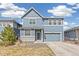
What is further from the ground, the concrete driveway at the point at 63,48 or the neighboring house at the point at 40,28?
the neighboring house at the point at 40,28

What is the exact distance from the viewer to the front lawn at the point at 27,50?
12336 mm

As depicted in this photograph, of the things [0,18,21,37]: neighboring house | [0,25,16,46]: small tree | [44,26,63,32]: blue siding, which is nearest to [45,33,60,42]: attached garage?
[44,26,63,32]: blue siding

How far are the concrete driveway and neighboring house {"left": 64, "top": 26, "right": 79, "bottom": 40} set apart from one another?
0.29 metres

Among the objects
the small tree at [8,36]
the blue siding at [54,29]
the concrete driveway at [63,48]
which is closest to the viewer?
the concrete driveway at [63,48]

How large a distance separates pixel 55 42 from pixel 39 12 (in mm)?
1204

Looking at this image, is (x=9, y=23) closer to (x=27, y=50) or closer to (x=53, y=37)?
(x=27, y=50)

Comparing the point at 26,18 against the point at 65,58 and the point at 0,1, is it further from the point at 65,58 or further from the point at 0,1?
the point at 65,58

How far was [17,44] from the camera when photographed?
12.7 m

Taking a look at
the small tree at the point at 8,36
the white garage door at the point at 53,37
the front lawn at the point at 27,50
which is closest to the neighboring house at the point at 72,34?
the white garage door at the point at 53,37

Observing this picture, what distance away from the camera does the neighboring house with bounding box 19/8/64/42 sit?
12.9 m

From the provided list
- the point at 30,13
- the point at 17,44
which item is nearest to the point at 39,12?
the point at 30,13

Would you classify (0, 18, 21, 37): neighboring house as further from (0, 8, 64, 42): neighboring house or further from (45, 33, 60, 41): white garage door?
(45, 33, 60, 41): white garage door

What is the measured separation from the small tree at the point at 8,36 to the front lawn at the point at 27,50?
0.19 meters

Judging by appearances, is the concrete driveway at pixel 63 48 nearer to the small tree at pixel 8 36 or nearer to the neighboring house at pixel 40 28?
the neighboring house at pixel 40 28
